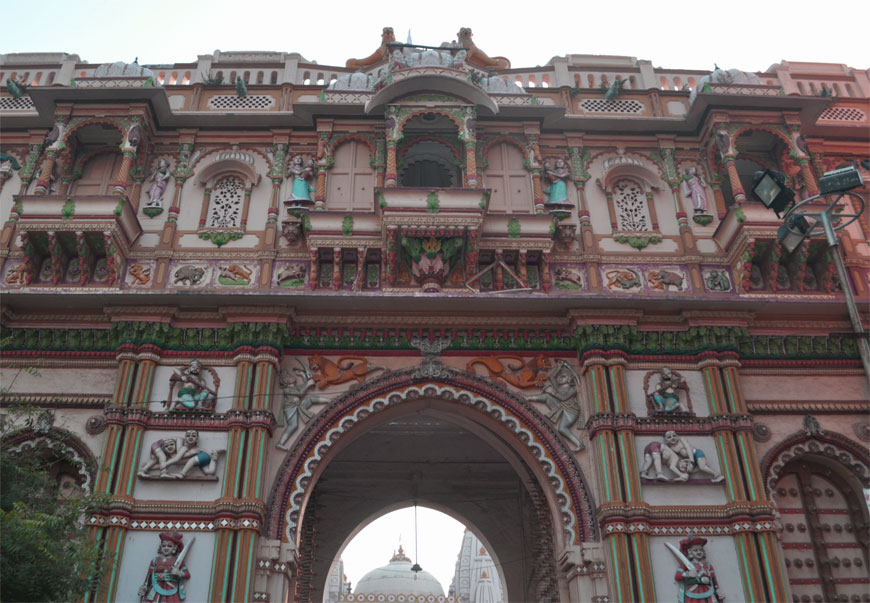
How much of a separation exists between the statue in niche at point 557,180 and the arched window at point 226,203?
19.4ft

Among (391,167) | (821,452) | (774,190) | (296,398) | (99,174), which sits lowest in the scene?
(821,452)

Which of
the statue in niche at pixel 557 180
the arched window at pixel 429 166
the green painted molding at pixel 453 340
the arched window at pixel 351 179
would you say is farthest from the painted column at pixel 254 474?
the statue in niche at pixel 557 180

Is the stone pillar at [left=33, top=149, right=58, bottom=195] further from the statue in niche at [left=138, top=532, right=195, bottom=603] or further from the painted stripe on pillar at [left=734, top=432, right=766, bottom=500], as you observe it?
the painted stripe on pillar at [left=734, top=432, right=766, bottom=500]

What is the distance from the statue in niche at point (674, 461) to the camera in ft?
39.6

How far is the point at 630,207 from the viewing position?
1522cm

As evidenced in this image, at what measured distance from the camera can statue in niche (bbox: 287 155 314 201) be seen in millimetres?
14570

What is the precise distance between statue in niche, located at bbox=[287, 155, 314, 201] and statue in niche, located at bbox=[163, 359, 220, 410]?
3.70m

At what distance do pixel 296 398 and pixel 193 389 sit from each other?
166cm

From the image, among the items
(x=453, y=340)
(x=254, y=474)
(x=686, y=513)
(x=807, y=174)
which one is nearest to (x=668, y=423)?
(x=686, y=513)

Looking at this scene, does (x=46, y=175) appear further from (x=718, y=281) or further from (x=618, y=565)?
(x=718, y=281)

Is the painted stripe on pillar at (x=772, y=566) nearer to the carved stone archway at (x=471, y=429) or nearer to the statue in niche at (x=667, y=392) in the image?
the statue in niche at (x=667, y=392)

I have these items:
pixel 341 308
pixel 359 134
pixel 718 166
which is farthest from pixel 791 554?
pixel 359 134

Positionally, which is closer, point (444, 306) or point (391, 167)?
point (444, 306)

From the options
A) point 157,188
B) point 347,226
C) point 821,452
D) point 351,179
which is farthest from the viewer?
point 351,179
